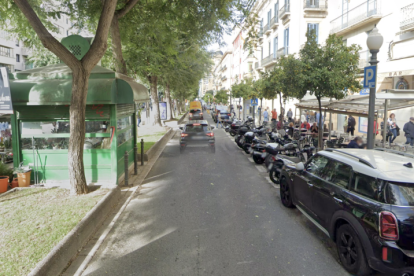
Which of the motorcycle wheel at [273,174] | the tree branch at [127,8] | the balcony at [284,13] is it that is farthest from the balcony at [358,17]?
the tree branch at [127,8]

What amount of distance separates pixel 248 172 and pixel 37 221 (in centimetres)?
696

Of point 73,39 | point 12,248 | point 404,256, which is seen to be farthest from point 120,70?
point 404,256

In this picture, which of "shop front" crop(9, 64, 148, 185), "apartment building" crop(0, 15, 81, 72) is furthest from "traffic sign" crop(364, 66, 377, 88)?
"apartment building" crop(0, 15, 81, 72)

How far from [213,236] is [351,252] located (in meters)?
2.27

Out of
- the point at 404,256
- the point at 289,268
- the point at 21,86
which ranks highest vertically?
the point at 21,86

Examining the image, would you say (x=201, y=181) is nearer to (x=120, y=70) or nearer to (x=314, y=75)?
(x=120, y=70)

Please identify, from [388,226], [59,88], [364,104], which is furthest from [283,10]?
[388,226]

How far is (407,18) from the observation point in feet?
55.5

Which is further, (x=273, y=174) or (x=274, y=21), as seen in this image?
(x=274, y=21)

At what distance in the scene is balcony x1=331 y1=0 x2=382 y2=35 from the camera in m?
19.4

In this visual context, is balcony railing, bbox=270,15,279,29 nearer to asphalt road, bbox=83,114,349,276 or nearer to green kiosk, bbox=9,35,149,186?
asphalt road, bbox=83,114,349,276

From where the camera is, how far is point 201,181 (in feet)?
32.0

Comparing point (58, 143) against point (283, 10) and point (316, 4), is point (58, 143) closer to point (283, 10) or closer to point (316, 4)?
point (316, 4)

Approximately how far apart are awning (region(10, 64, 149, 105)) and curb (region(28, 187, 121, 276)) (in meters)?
2.60
